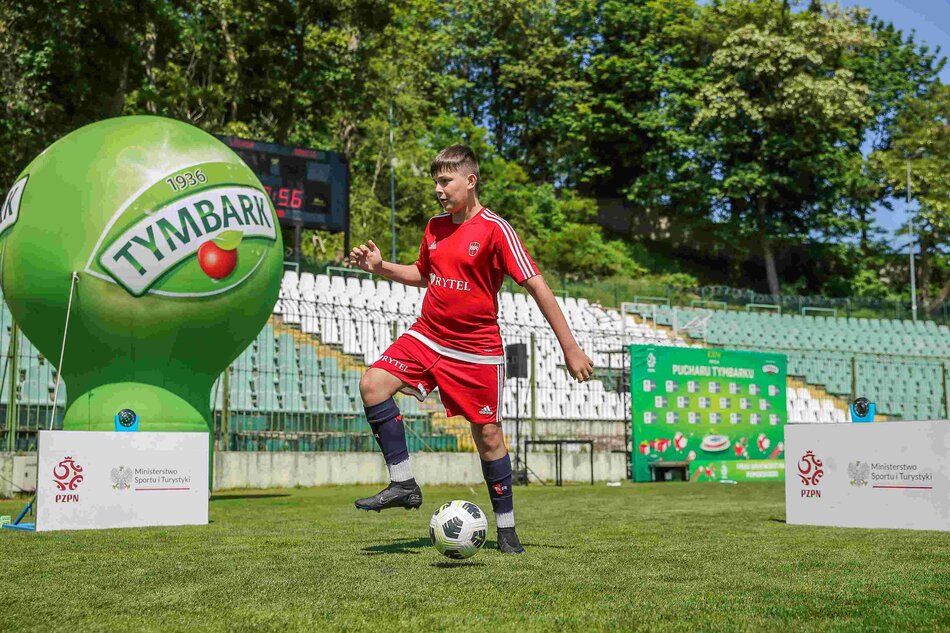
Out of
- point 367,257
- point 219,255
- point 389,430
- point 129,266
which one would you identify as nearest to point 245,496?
point 219,255

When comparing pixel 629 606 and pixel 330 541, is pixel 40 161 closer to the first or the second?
pixel 330 541

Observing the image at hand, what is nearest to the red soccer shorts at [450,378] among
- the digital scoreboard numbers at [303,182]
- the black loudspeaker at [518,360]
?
the black loudspeaker at [518,360]

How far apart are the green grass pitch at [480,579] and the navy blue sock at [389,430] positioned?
53 cm

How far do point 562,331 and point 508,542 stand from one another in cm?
121

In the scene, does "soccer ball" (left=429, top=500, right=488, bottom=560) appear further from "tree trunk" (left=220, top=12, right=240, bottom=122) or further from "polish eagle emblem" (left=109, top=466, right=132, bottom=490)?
"tree trunk" (left=220, top=12, right=240, bottom=122)

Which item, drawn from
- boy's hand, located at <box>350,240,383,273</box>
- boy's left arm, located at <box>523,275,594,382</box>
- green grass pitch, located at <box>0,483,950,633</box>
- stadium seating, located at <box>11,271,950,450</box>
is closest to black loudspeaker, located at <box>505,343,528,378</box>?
stadium seating, located at <box>11,271,950,450</box>

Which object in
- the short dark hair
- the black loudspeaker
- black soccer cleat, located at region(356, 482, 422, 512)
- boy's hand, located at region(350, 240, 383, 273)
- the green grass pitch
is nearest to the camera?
the green grass pitch

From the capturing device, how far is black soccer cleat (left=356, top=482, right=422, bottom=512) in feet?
17.1

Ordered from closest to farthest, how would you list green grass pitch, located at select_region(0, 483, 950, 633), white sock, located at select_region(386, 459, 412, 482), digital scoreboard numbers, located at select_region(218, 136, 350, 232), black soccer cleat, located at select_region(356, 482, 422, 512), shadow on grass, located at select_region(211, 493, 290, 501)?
green grass pitch, located at select_region(0, 483, 950, 633), black soccer cleat, located at select_region(356, 482, 422, 512), white sock, located at select_region(386, 459, 412, 482), shadow on grass, located at select_region(211, 493, 290, 501), digital scoreboard numbers, located at select_region(218, 136, 350, 232)

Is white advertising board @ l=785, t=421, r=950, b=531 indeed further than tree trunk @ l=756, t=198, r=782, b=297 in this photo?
No

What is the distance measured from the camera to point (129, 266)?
27.2ft

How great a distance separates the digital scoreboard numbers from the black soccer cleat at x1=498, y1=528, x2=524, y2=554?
1832 centimetres

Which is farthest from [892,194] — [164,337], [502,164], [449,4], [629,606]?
[629,606]

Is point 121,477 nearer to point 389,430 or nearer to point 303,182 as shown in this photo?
point 389,430
